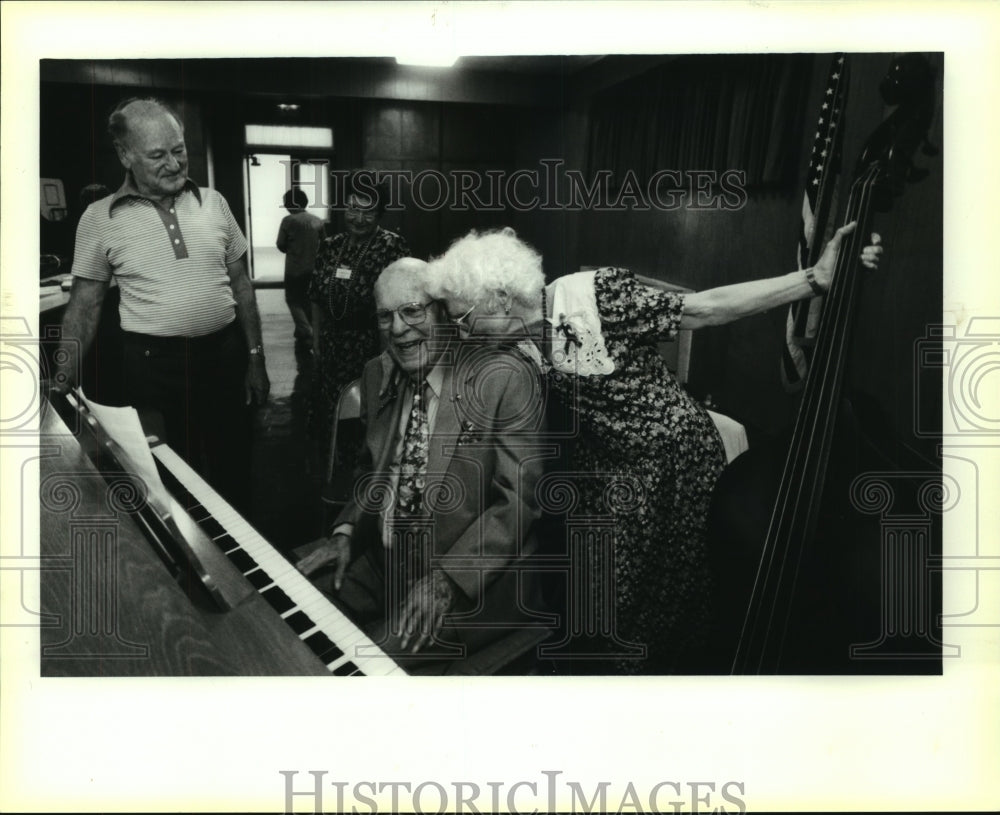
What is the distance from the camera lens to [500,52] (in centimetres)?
287

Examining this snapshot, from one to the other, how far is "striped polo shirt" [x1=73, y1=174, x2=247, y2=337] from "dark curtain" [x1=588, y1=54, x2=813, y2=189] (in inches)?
43.9

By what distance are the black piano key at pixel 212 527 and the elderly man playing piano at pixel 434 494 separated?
254 millimetres

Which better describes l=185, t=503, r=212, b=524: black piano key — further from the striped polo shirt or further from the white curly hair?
the white curly hair

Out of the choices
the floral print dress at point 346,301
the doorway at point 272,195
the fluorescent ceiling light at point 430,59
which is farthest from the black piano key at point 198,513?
the fluorescent ceiling light at point 430,59

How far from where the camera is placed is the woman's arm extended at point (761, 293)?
285 centimetres

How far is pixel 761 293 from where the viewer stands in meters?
2.88

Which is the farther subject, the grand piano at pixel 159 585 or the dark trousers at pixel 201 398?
the dark trousers at pixel 201 398

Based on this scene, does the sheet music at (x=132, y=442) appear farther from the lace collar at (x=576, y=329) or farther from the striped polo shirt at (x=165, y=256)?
the lace collar at (x=576, y=329)

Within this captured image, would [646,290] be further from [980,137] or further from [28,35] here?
[28,35]

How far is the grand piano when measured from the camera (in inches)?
110

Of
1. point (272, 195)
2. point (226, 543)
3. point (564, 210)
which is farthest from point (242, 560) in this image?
point (564, 210)

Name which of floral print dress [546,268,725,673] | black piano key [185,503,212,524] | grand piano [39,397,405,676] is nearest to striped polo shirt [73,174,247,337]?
grand piano [39,397,405,676]

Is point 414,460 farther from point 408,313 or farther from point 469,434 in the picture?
point 408,313

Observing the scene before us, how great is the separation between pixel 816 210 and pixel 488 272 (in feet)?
3.12
